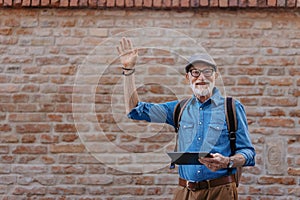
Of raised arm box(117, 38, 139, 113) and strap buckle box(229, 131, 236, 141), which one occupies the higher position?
raised arm box(117, 38, 139, 113)

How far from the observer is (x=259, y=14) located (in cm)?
485

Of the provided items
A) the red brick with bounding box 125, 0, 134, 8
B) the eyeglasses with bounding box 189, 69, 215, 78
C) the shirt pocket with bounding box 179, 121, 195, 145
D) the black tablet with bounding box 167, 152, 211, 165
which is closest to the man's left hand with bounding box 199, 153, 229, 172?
the black tablet with bounding box 167, 152, 211, 165

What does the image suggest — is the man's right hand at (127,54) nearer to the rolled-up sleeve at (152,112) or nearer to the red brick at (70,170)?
the rolled-up sleeve at (152,112)

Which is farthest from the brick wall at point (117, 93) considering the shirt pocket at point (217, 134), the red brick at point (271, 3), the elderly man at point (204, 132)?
the shirt pocket at point (217, 134)

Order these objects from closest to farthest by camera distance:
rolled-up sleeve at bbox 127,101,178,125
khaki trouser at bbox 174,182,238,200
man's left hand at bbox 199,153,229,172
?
man's left hand at bbox 199,153,229,172 < khaki trouser at bbox 174,182,238,200 < rolled-up sleeve at bbox 127,101,178,125

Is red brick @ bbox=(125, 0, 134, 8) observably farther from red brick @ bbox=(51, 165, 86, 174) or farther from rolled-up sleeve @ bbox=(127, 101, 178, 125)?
rolled-up sleeve @ bbox=(127, 101, 178, 125)

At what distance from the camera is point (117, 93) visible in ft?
16.1

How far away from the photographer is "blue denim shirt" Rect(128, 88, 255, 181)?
268 centimetres

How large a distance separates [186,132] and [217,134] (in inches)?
7.4

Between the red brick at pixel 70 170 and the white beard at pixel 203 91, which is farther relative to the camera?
the red brick at pixel 70 170

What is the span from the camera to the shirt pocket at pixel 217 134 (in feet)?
8.81

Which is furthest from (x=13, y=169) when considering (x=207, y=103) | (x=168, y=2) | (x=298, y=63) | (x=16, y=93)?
(x=298, y=63)

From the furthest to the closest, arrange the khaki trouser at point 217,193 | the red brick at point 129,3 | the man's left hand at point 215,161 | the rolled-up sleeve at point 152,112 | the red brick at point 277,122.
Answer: the red brick at point 129,3
the red brick at point 277,122
the rolled-up sleeve at point 152,112
the khaki trouser at point 217,193
the man's left hand at point 215,161

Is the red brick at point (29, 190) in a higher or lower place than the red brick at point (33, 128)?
lower
